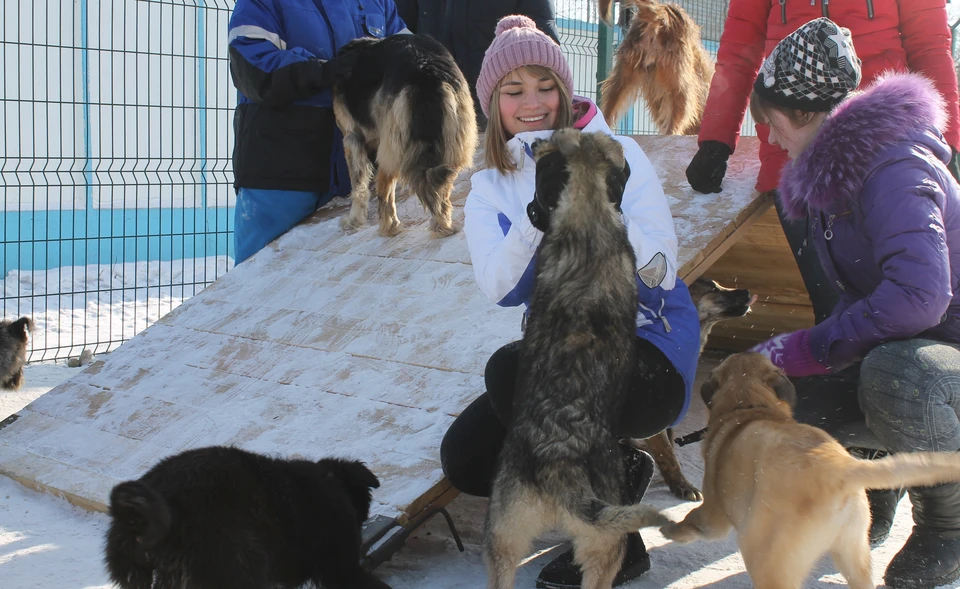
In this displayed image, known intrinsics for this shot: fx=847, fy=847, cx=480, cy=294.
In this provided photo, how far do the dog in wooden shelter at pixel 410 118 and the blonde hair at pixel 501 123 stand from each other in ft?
6.30

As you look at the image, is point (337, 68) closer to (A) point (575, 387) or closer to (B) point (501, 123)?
(B) point (501, 123)

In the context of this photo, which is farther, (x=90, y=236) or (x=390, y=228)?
(x=90, y=236)

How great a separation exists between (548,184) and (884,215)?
1062 millimetres

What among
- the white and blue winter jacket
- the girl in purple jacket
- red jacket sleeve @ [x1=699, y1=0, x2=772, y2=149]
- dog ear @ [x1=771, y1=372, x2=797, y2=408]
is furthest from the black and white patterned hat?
red jacket sleeve @ [x1=699, y1=0, x2=772, y2=149]

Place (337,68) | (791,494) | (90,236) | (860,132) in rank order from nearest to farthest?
(791,494) < (860,132) < (337,68) < (90,236)

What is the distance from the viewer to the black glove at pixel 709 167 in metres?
4.19

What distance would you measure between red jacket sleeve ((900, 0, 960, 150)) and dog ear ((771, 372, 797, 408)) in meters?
1.66

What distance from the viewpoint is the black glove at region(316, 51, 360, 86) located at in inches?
204

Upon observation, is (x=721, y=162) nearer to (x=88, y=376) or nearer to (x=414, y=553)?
(x=414, y=553)

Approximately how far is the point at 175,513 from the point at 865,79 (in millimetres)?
3315

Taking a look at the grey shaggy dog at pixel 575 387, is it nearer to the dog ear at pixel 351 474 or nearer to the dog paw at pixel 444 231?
the dog ear at pixel 351 474

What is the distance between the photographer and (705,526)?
8.41 ft

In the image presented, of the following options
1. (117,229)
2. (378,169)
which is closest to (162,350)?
(378,169)

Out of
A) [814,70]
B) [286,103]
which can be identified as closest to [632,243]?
[814,70]
